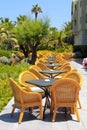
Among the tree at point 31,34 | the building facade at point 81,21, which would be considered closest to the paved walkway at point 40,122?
the tree at point 31,34

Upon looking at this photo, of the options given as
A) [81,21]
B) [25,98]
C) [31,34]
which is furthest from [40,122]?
[81,21]

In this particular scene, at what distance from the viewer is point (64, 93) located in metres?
8.95

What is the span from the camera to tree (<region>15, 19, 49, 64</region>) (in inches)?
1463

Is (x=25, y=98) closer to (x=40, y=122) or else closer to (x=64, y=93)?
(x=40, y=122)

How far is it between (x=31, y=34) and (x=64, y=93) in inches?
1143

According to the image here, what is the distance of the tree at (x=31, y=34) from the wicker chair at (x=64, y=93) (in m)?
27.0

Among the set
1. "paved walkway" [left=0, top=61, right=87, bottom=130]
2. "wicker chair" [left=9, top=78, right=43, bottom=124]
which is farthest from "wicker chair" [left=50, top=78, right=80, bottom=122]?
"wicker chair" [left=9, top=78, right=43, bottom=124]

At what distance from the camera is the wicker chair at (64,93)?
8.88m

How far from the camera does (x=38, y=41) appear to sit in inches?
1459

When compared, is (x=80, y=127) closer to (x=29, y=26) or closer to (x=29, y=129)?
(x=29, y=129)

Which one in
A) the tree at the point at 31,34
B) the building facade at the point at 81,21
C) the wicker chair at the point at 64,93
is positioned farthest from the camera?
the building facade at the point at 81,21

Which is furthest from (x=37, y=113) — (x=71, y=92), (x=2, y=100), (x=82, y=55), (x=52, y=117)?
(x=82, y=55)

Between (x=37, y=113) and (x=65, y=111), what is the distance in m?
0.79

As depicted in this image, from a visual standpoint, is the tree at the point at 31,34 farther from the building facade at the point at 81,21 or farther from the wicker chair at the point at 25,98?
the wicker chair at the point at 25,98
